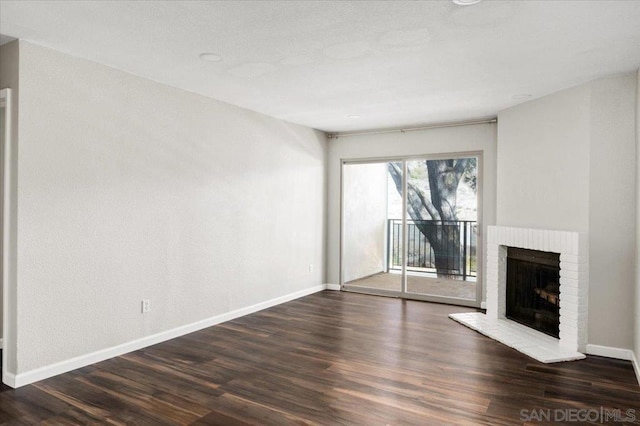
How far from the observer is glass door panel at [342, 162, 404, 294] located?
619 centimetres

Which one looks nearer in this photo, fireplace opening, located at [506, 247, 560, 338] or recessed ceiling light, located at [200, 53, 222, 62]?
recessed ceiling light, located at [200, 53, 222, 62]

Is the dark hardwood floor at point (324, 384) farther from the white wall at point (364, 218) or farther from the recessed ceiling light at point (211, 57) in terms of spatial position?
the recessed ceiling light at point (211, 57)

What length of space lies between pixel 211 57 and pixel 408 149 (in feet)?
11.5

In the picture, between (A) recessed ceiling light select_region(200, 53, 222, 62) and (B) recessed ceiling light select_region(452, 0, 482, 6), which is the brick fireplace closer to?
(B) recessed ceiling light select_region(452, 0, 482, 6)

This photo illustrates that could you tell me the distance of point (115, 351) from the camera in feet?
11.8

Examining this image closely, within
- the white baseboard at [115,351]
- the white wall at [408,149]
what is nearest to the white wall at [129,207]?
the white baseboard at [115,351]

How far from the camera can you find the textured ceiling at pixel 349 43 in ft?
7.97

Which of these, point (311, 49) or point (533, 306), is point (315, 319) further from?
point (311, 49)

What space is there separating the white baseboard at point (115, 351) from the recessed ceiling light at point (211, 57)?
257 centimetres

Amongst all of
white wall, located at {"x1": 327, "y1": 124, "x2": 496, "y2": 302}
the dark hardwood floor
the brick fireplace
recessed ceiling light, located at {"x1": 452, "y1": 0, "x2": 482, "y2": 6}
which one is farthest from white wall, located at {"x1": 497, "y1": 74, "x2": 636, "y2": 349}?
recessed ceiling light, located at {"x1": 452, "y1": 0, "x2": 482, "y2": 6}

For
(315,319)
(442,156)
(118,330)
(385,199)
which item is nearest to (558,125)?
(442,156)

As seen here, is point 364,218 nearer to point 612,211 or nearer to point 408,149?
point 408,149

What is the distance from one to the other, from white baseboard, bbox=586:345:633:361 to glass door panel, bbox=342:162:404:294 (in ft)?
8.87

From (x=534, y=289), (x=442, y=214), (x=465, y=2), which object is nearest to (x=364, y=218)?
(x=442, y=214)
